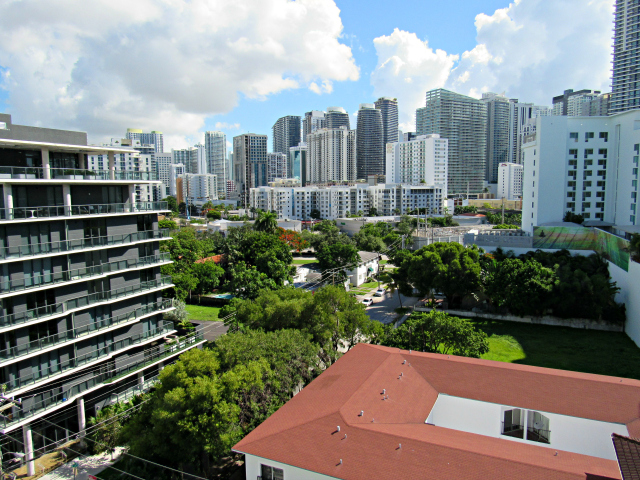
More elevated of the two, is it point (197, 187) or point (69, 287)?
point (197, 187)

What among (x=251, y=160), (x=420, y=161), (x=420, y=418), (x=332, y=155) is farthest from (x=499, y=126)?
(x=420, y=418)

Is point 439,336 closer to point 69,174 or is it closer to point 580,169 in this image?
point 69,174

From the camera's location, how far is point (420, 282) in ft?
134

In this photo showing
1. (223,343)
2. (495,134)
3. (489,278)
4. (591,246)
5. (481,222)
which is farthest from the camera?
(495,134)

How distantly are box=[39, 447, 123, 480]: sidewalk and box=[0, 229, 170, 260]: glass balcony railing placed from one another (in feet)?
32.4

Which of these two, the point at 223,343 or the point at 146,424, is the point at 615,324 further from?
the point at 146,424

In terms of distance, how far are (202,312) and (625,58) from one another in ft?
327

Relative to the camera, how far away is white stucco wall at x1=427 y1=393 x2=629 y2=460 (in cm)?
1652

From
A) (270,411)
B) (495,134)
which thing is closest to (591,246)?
(270,411)

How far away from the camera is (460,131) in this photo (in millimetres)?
158000

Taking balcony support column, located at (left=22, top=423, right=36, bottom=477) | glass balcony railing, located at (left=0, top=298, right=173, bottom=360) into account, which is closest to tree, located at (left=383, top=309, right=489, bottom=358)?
glass balcony railing, located at (left=0, top=298, right=173, bottom=360)

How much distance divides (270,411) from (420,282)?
25731 millimetres

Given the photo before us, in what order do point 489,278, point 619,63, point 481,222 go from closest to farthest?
1. point 489,278
2. point 619,63
3. point 481,222

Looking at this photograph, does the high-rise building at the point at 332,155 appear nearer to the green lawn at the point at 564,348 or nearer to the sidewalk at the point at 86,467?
the green lawn at the point at 564,348
